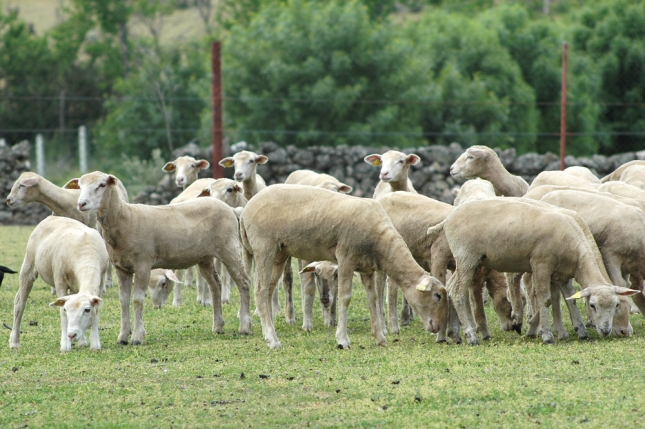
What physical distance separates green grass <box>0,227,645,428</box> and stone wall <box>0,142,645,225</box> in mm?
13786

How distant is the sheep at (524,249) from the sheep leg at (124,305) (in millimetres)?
3453

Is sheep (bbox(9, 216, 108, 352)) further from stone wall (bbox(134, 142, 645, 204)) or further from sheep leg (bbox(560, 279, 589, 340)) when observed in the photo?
stone wall (bbox(134, 142, 645, 204))

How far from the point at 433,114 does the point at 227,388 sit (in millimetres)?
28962

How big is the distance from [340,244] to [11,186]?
57.6 ft

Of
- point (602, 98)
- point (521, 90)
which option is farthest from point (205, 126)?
point (602, 98)

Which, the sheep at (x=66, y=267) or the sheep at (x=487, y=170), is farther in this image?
the sheep at (x=487, y=170)

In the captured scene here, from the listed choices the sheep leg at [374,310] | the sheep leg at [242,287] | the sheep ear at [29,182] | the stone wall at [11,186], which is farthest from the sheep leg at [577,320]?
the stone wall at [11,186]

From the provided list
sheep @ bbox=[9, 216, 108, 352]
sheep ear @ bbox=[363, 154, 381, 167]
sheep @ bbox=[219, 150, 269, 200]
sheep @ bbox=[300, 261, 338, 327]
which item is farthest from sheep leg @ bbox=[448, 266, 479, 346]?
sheep @ bbox=[219, 150, 269, 200]

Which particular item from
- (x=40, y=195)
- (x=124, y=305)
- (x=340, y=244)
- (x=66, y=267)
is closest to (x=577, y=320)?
(x=340, y=244)

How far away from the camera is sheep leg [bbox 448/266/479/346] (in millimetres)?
9609

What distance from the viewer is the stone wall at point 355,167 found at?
24.2 meters

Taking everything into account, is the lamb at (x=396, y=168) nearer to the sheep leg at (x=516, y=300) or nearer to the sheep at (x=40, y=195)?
the sheep leg at (x=516, y=300)

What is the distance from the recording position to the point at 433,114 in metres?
35.9

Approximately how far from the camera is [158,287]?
12711 mm
